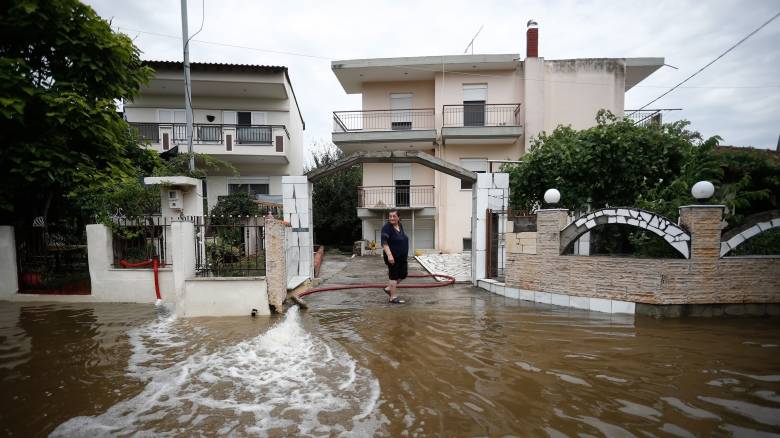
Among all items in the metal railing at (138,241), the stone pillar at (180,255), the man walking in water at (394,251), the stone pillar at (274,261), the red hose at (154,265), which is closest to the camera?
the stone pillar at (180,255)

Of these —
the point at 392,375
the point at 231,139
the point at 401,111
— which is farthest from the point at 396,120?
the point at 392,375

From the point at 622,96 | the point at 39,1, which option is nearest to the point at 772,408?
the point at 39,1

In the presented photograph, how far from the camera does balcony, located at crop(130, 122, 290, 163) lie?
15250 millimetres

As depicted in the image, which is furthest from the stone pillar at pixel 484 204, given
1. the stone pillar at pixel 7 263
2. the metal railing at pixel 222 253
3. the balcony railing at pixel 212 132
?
the balcony railing at pixel 212 132

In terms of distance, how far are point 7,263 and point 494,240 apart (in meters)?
10.4

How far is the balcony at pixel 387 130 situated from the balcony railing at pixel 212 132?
274 centimetres

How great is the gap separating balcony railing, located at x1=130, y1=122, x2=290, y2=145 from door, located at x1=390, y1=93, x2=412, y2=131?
204 inches

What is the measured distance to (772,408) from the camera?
2953 millimetres

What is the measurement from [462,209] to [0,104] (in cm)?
1421

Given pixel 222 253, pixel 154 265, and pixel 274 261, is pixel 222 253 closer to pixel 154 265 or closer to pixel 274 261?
pixel 154 265

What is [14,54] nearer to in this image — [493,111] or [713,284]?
[713,284]

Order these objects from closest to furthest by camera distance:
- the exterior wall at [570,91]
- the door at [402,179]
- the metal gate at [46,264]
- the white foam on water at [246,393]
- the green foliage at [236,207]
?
the white foam on water at [246,393] < the metal gate at [46,264] < the green foliage at [236,207] < the exterior wall at [570,91] < the door at [402,179]

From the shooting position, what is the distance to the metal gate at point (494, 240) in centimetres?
828

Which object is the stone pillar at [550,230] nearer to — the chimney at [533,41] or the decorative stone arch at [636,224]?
the decorative stone arch at [636,224]
